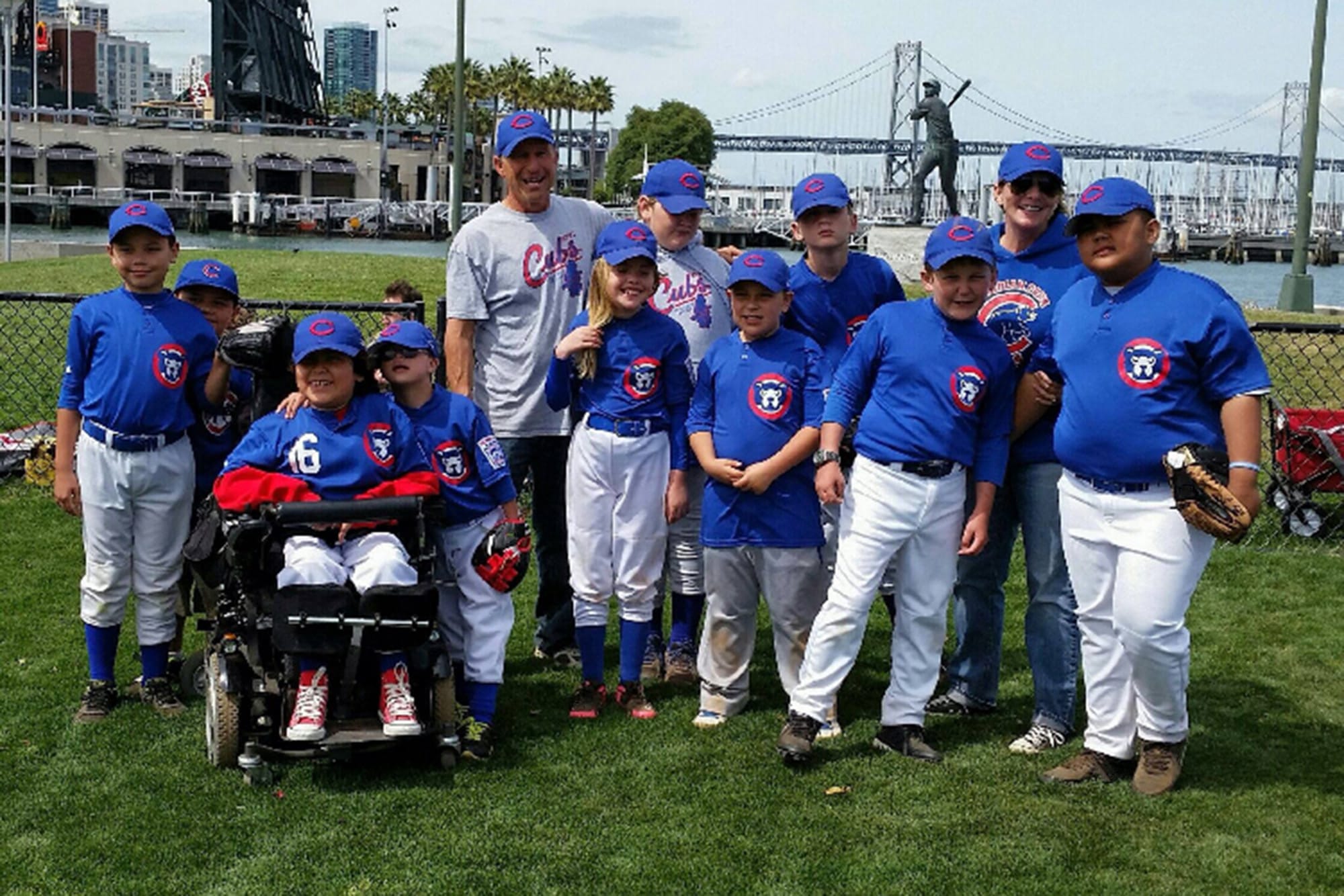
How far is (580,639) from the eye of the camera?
208 inches

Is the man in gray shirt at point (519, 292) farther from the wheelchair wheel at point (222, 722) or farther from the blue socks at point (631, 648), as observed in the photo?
the wheelchair wheel at point (222, 722)

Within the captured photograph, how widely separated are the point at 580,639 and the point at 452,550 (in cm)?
66

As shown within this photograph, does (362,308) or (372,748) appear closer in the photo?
(372,748)

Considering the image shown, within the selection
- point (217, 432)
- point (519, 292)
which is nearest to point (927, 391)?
point (519, 292)

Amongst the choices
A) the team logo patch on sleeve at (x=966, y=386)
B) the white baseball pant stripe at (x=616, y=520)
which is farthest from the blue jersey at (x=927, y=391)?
the white baseball pant stripe at (x=616, y=520)

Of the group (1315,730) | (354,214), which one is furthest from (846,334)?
(354,214)

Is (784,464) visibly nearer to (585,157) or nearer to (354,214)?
(354,214)

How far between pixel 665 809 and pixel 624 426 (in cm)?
152

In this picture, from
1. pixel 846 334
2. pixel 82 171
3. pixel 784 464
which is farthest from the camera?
pixel 82 171

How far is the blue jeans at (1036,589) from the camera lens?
4789mm

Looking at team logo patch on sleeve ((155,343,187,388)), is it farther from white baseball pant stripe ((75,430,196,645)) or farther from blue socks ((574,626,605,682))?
blue socks ((574,626,605,682))

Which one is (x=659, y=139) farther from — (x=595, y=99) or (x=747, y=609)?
(x=747, y=609)

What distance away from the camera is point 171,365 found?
4.90 metres

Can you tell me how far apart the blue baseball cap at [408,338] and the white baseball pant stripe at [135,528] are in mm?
917
